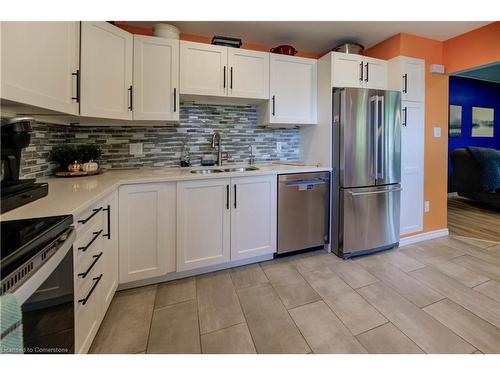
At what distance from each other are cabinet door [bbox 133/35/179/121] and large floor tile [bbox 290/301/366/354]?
6.29ft

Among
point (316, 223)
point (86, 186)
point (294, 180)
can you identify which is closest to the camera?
point (86, 186)

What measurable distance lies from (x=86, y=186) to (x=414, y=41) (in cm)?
355

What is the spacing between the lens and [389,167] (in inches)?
105

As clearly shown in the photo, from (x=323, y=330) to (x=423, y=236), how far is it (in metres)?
2.26

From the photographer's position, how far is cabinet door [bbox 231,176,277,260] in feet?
7.50

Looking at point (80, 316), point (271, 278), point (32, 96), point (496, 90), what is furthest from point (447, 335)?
point (496, 90)

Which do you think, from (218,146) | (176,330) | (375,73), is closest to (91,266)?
(176,330)

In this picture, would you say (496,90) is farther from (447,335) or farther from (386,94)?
(447,335)

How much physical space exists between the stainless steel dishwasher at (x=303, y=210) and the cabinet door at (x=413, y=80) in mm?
1316

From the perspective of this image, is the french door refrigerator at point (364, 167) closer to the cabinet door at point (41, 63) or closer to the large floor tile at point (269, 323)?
the large floor tile at point (269, 323)

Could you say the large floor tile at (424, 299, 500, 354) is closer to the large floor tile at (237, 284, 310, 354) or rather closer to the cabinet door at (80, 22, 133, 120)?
the large floor tile at (237, 284, 310, 354)

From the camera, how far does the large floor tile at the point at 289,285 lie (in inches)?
73.1

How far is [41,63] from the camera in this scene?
4.38ft

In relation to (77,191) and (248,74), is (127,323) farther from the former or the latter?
(248,74)
